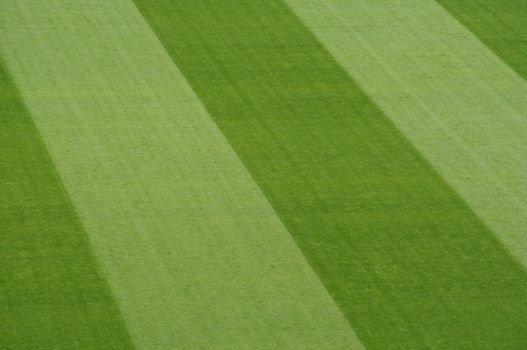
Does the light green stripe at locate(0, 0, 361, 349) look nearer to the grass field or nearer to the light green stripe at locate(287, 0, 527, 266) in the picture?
the grass field

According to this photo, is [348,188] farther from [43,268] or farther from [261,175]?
[43,268]

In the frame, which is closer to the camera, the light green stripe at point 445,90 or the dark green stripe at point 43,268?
the dark green stripe at point 43,268

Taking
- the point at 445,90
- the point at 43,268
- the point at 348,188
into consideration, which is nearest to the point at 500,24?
the point at 445,90

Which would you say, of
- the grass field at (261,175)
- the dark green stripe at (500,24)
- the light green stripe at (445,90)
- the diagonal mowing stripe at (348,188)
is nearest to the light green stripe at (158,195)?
the grass field at (261,175)

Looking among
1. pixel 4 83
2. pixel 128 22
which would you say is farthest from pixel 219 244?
pixel 128 22

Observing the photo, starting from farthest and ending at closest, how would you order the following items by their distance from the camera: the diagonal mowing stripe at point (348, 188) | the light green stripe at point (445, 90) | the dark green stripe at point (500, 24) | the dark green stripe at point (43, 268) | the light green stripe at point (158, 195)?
the dark green stripe at point (500, 24) < the light green stripe at point (445, 90) < the diagonal mowing stripe at point (348, 188) < the light green stripe at point (158, 195) < the dark green stripe at point (43, 268)

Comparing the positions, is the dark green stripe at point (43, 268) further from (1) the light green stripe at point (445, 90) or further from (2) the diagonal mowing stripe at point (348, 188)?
(1) the light green stripe at point (445, 90)

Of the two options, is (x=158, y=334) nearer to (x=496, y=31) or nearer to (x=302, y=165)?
(x=302, y=165)
